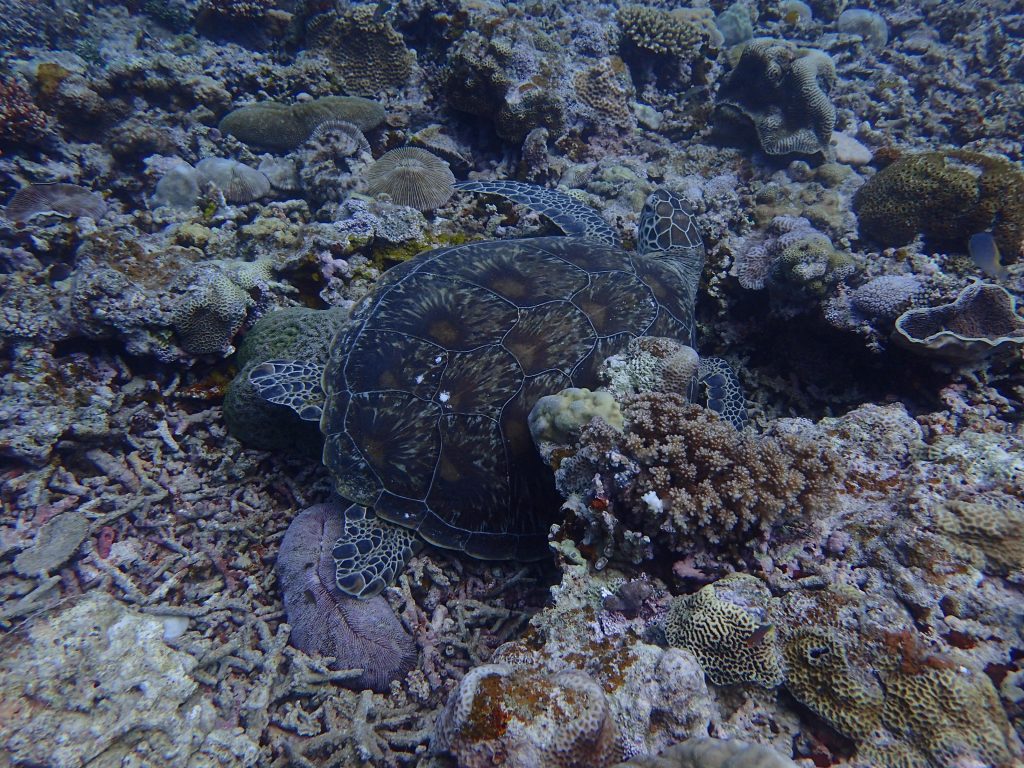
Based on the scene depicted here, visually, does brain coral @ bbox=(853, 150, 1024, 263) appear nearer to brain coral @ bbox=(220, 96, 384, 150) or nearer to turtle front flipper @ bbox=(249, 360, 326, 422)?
turtle front flipper @ bbox=(249, 360, 326, 422)

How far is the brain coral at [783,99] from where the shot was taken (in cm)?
557

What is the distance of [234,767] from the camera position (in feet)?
7.62

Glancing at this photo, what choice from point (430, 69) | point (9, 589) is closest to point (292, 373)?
point (9, 589)

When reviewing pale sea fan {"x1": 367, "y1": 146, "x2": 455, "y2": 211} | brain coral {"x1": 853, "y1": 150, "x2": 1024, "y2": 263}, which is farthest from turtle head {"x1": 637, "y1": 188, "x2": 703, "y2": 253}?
pale sea fan {"x1": 367, "y1": 146, "x2": 455, "y2": 211}

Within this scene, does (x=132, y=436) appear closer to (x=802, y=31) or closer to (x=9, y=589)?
(x=9, y=589)

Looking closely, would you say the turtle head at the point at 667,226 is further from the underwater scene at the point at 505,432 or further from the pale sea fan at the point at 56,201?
the pale sea fan at the point at 56,201

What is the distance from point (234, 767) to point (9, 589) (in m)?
1.63

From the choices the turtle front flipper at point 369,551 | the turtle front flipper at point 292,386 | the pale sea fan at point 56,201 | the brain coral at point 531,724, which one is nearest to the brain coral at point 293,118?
the pale sea fan at point 56,201

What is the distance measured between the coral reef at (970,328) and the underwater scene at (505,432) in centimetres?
2

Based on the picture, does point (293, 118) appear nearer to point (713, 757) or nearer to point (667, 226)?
point (667, 226)

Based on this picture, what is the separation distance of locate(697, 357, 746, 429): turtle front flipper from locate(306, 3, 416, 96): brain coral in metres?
5.60

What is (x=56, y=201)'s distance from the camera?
4863 mm

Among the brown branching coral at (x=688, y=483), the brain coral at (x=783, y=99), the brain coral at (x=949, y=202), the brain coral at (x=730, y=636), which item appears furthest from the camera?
the brain coral at (x=783, y=99)

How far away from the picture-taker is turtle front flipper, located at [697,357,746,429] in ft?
11.7
